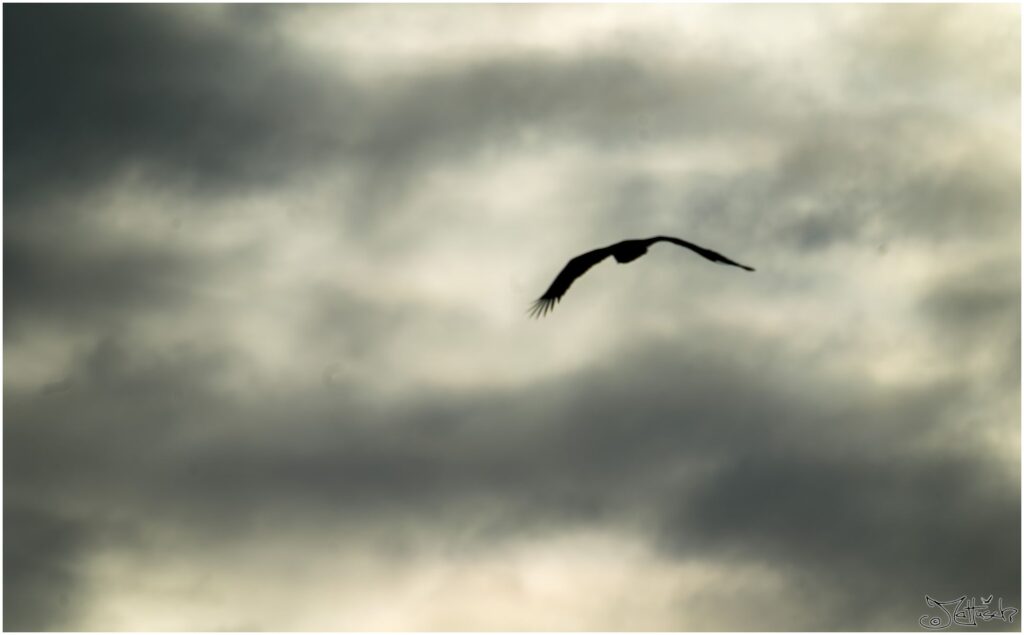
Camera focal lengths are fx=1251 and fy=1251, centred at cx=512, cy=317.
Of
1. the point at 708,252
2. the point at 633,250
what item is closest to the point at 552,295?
the point at 633,250

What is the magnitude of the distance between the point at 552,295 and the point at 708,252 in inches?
298

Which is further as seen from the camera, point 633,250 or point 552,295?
point 552,295

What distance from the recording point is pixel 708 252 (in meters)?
37.2

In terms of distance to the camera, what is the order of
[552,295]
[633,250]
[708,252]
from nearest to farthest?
[708,252]
[633,250]
[552,295]

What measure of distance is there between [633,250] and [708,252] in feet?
10.3

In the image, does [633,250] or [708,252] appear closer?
[708,252]

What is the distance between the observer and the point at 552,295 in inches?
1702

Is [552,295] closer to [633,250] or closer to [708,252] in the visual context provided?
[633,250]

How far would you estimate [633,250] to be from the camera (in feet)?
130

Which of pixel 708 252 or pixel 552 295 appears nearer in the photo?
pixel 708 252

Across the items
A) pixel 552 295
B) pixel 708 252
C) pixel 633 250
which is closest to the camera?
pixel 708 252

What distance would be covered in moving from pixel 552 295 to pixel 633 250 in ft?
15.0
